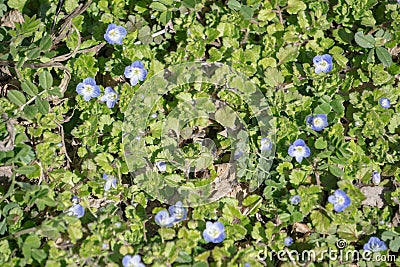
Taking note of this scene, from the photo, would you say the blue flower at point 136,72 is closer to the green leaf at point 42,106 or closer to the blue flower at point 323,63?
the green leaf at point 42,106

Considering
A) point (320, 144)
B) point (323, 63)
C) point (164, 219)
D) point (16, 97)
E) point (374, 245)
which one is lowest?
point (374, 245)

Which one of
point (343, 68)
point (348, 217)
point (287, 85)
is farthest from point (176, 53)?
point (348, 217)

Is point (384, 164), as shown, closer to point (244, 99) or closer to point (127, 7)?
point (244, 99)

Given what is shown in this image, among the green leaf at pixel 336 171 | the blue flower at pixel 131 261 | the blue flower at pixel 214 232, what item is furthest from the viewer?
the green leaf at pixel 336 171

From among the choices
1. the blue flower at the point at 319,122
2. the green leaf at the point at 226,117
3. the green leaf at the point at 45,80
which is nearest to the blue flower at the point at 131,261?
the green leaf at the point at 226,117

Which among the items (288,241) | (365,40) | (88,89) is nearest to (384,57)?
(365,40)

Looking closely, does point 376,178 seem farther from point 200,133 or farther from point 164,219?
point 164,219

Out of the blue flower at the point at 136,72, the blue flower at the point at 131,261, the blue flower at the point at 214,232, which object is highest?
the blue flower at the point at 136,72
